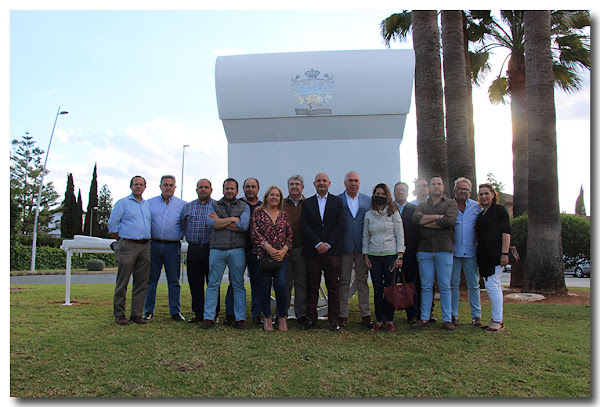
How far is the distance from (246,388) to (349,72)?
3.47 meters

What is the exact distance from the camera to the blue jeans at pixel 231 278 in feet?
16.2

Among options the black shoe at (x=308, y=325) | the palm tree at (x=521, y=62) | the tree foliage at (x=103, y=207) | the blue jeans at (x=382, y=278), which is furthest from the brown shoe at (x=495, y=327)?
the tree foliage at (x=103, y=207)

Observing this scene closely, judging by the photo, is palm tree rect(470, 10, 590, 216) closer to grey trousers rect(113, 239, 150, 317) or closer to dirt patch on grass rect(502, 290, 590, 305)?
dirt patch on grass rect(502, 290, 590, 305)

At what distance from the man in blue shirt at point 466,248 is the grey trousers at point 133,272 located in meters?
3.62

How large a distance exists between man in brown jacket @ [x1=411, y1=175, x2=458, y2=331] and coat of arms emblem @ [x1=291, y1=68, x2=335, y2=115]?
1.58 meters

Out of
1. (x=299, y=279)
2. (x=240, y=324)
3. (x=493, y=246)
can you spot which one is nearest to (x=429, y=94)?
(x=493, y=246)

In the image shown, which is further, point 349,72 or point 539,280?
point 539,280

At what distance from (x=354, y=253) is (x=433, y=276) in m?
0.93

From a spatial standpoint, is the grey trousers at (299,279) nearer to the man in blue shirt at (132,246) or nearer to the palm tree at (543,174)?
the man in blue shirt at (132,246)

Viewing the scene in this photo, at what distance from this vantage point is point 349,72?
497 centimetres

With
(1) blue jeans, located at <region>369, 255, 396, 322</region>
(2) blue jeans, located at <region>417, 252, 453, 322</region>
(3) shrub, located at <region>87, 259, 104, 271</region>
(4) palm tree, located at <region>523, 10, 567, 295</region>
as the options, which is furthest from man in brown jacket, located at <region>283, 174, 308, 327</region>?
(3) shrub, located at <region>87, 259, 104, 271</region>

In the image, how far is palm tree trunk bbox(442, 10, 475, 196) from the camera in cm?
877

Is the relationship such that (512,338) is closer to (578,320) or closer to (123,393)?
(578,320)
